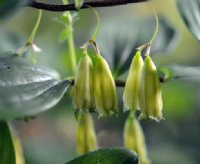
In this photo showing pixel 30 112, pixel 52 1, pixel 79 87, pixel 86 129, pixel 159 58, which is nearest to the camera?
pixel 30 112

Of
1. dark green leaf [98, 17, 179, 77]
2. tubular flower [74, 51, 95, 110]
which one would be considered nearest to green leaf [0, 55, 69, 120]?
tubular flower [74, 51, 95, 110]

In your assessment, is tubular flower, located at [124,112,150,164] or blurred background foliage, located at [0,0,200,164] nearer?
tubular flower, located at [124,112,150,164]

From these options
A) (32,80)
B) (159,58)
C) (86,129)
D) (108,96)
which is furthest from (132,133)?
(159,58)

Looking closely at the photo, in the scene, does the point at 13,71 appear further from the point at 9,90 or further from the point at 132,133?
the point at 132,133

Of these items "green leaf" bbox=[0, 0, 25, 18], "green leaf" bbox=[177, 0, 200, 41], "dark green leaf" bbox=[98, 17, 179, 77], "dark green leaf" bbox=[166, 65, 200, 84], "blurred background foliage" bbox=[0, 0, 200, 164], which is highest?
"green leaf" bbox=[0, 0, 25, 18]

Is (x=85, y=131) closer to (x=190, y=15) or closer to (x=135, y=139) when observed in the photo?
(x=135, y=139)

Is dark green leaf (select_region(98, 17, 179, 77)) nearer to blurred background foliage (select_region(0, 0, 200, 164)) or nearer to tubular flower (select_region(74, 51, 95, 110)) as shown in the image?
blurred background foliage (select_region(0, 0, 200, 164))

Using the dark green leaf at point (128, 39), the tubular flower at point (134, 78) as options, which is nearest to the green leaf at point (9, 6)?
the tubular flower at point (134, 78)
